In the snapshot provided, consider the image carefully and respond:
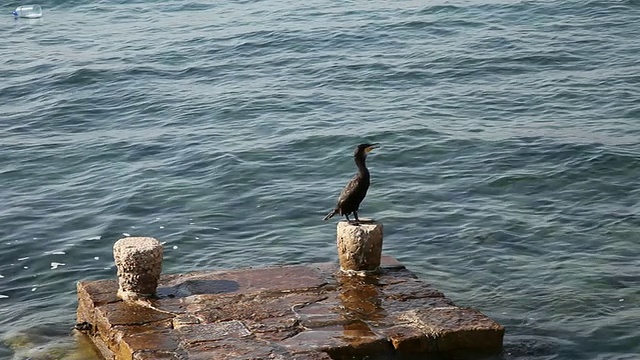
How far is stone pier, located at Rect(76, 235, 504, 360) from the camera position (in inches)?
391

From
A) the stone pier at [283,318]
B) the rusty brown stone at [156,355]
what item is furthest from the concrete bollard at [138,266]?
the rusty brown stone at [156,355]

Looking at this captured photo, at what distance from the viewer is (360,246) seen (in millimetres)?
11531

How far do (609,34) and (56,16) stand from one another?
658 inches

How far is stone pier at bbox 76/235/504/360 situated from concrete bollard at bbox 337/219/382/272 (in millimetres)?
117

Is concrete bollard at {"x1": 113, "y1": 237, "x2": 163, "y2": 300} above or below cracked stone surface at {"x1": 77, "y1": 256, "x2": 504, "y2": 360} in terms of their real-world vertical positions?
above

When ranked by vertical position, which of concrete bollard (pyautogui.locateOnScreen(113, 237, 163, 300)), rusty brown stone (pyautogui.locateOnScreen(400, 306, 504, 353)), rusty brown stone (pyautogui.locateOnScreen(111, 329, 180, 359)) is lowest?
rusty brown stone (pyautogui.locateOnScreen(400, 306, 504, 353))

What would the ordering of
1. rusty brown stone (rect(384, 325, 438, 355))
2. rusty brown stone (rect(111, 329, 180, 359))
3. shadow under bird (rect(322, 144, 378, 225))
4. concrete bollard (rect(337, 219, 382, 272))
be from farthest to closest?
1. shadow under bird (rect(322, 144, 378, 225))
2. concrete bollard (rect(337, 219, 382, 272))
3. rusty brown stone (rect(384, 325, 438, 355))
4. rusty brown stone (rect(111, 329, 180, 359))

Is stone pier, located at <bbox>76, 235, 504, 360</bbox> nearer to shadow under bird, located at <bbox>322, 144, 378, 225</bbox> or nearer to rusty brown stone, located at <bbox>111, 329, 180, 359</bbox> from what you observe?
rusty brown stone, located at <bbox>111, 329, 180, 359</bbox>

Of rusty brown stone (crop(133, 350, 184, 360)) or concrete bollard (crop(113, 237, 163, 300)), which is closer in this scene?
rusty brown stone (crop(133, 350, 184, 360))

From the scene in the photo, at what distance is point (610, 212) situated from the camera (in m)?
15.6

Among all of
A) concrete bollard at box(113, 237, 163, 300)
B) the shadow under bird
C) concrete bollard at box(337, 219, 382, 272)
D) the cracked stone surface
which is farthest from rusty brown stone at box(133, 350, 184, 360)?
the shadow under bird

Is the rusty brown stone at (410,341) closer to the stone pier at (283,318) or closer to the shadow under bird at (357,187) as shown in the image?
the stone pier at (283,318)

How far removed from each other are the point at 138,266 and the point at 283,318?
145cm

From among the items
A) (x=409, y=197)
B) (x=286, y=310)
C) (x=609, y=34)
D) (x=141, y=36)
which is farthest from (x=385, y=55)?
(x=286, y=310)
